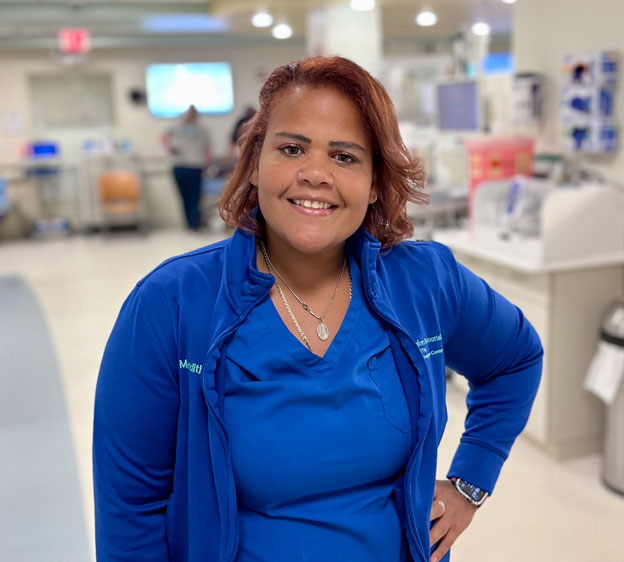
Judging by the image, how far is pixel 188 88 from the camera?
34.0 ft

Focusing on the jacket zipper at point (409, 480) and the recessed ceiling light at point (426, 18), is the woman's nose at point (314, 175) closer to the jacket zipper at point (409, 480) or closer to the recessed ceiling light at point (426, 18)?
the jacket zipper at point (409, 480)

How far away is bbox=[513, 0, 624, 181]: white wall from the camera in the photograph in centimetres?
338

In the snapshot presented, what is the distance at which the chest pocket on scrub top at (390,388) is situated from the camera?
45.6 inches

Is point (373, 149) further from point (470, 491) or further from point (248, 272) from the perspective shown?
point (470, 491)

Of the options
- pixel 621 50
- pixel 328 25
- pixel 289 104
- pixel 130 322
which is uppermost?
pixel 328 25

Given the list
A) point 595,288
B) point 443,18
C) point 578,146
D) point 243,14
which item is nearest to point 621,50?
point 578,146

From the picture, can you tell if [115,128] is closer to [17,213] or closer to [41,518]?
[17,213]

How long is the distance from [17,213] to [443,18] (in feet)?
20.3

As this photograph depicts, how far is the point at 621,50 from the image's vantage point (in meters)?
3.33

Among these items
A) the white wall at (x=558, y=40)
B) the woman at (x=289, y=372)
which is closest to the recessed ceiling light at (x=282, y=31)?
the white wall at (x=558, y=40)

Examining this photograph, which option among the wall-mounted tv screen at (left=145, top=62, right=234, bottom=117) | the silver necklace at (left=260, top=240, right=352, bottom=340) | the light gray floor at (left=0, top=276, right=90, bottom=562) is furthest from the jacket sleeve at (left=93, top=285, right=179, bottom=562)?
the wall-mounted tv screen at (left=145, top=62, right=234, bottom=117)

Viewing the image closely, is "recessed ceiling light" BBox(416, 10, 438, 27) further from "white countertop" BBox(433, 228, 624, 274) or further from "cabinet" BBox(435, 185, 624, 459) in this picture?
"cabinet" BBox(435, 185, 624, 459)

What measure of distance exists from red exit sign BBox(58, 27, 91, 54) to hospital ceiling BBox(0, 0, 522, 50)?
9cm

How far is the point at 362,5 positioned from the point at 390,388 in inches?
260
